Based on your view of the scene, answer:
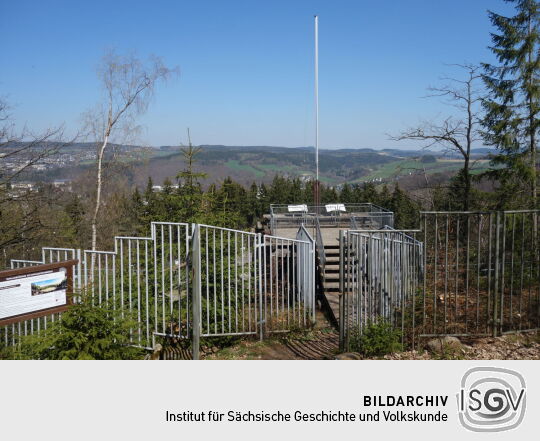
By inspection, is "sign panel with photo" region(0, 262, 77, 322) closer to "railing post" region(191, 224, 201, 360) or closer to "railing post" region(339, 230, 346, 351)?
"railing post" region(191, 224, 201, 360)

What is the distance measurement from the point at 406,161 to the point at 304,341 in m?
10.2

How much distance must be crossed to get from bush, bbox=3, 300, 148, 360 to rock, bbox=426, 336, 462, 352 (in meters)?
3.61

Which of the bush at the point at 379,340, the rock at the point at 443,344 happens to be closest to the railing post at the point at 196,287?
the bush at the point at 379,340

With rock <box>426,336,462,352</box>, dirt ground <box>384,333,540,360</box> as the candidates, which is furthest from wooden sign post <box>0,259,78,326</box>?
rock <box>426,336,462,352</box>

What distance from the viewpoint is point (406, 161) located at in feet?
51.4

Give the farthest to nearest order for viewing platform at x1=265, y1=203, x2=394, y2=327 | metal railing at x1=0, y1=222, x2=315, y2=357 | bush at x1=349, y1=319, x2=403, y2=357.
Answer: viewing platform at x1=265, y1=203, x2=394, y2=327 → metal railing at x1=0, y1=222, x2=315, y2=357 → bush at x1=349, y1=319, x2=403, y2=357

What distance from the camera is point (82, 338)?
16.0ft

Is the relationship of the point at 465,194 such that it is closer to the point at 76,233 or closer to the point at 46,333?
the point at 46,333

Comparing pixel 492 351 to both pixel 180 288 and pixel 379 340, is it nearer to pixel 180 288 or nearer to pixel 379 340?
pixel 379 340

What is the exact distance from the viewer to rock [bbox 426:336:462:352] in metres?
5.50

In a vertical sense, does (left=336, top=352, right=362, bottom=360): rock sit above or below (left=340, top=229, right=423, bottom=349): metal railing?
below

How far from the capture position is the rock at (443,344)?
5.50m

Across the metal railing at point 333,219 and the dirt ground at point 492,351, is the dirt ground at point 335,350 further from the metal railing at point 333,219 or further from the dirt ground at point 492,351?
the metal railing at point 333,219
